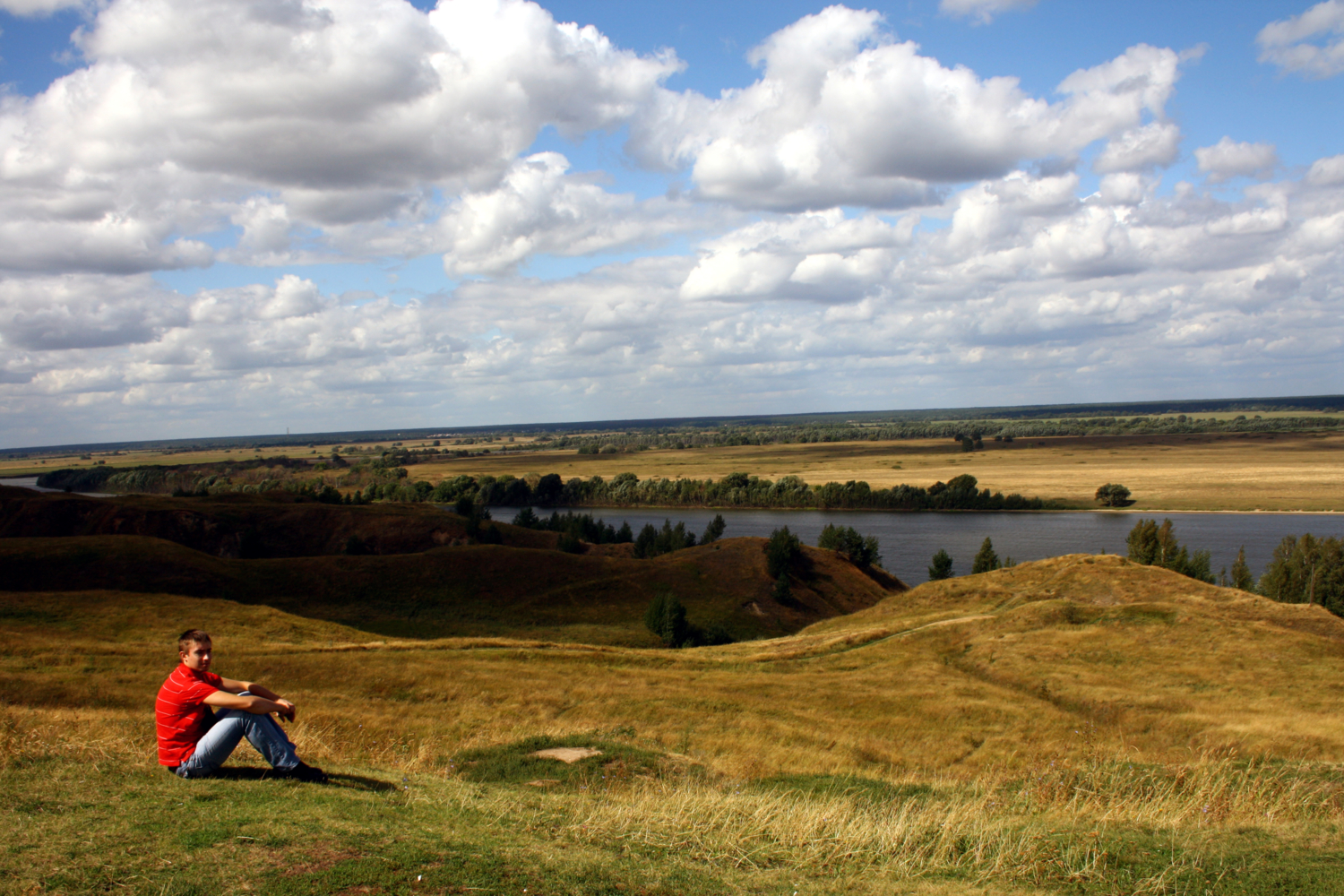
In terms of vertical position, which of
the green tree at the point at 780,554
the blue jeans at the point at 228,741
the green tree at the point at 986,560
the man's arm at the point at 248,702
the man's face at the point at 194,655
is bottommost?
the green tree at the point at 986,560

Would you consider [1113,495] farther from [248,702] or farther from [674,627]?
[248,702]

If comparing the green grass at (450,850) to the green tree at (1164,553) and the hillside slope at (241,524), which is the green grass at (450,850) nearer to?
the green tree at (1164,553)

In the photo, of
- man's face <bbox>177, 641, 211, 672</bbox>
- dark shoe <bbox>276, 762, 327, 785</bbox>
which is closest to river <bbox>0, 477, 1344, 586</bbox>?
dark shoe <bbox>276, 762, 327, 785</bbox>

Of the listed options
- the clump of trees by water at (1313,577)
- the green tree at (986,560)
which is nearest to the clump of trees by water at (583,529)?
the green tree at (986,560)

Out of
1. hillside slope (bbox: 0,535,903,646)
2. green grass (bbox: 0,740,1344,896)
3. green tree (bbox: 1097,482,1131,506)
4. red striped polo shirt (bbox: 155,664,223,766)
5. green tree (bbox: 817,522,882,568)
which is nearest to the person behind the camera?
green grass (bbox: 0,740,1344,896)

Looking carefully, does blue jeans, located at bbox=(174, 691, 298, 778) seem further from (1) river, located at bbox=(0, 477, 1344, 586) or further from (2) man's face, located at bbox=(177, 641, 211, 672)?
(1) river, located at bbox=(0, 477, 1344, 586)

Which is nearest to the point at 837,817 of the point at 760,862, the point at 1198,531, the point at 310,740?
the point at 760,862

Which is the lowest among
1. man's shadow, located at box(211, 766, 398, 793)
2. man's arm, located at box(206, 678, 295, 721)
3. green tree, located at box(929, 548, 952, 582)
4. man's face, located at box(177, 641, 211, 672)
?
green tree, located at box(929, 548, 952, 582)

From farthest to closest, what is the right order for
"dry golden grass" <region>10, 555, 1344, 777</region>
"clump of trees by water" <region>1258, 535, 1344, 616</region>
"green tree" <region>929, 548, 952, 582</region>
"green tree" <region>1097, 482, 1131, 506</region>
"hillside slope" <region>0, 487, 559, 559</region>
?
"green tree" <region>1097, 482, 1131, 506</region> < "green tree" <region>929, 548, 952, 582</region> < "hillside slope" <region>0, 487, 559, 559</region> < "clump of trees by water" <region>1258, 535, 1344, 616</region> < "dry golden grass" <region>10, 555, 1344, 777</region>

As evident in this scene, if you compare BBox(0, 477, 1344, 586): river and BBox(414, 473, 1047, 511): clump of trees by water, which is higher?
BBox(414, 473, 1047, 511): clump of trees by water

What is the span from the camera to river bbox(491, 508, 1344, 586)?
11038 centimetres

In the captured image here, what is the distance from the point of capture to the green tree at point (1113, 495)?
153 metres

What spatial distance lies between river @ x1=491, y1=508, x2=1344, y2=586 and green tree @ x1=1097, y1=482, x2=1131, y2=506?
5023 mm

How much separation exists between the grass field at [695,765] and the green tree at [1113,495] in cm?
12039
